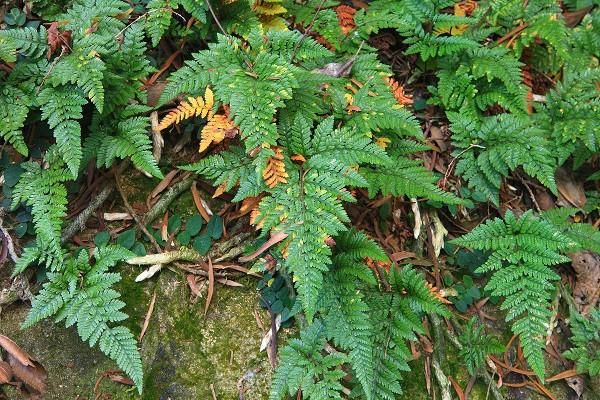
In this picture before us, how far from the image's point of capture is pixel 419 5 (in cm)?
431

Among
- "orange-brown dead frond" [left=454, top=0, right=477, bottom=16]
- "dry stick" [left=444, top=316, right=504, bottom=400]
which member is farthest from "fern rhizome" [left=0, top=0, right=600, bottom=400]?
"orange-brown dead frond" [left=454, top=0, right=477, bottom=16]

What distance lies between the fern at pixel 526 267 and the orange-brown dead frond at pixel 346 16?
75.6 inches

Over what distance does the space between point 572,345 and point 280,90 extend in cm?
293

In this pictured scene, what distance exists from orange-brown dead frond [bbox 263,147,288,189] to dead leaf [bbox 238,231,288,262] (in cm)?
31

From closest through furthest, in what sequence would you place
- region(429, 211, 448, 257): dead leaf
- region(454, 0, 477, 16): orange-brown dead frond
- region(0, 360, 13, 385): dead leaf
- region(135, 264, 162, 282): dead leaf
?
region(0, 360, 13, 385): dead leaf → region(135, 264, 162, 282): dead leaf → region(429, 211, 448, 257): dead leaf → region(454, 0, 477, 16): orange-brown dead frond

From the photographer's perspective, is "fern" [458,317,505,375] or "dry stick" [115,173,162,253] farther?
"dry stick" [115,173,162,253]

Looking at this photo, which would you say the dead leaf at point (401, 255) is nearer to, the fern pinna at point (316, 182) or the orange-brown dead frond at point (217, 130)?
the fern pinna at point (316, 182)

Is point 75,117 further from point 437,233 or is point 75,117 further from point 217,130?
point 437,233

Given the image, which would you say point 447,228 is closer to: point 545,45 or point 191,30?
point 545,45

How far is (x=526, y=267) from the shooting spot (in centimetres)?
369

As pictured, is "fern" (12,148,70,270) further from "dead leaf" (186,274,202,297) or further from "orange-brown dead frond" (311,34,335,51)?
"orange-brown dead frond" (311,34,335,51)

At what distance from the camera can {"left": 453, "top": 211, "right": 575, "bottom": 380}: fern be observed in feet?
11.7

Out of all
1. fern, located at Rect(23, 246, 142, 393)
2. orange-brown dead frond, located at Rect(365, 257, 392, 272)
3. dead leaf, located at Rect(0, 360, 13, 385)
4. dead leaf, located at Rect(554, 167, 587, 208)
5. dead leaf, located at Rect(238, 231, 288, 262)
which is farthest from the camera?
dead leaf, located at Rect(554, 167, 587, 208)

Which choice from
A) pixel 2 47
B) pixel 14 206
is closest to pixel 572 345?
pixel 14 206
